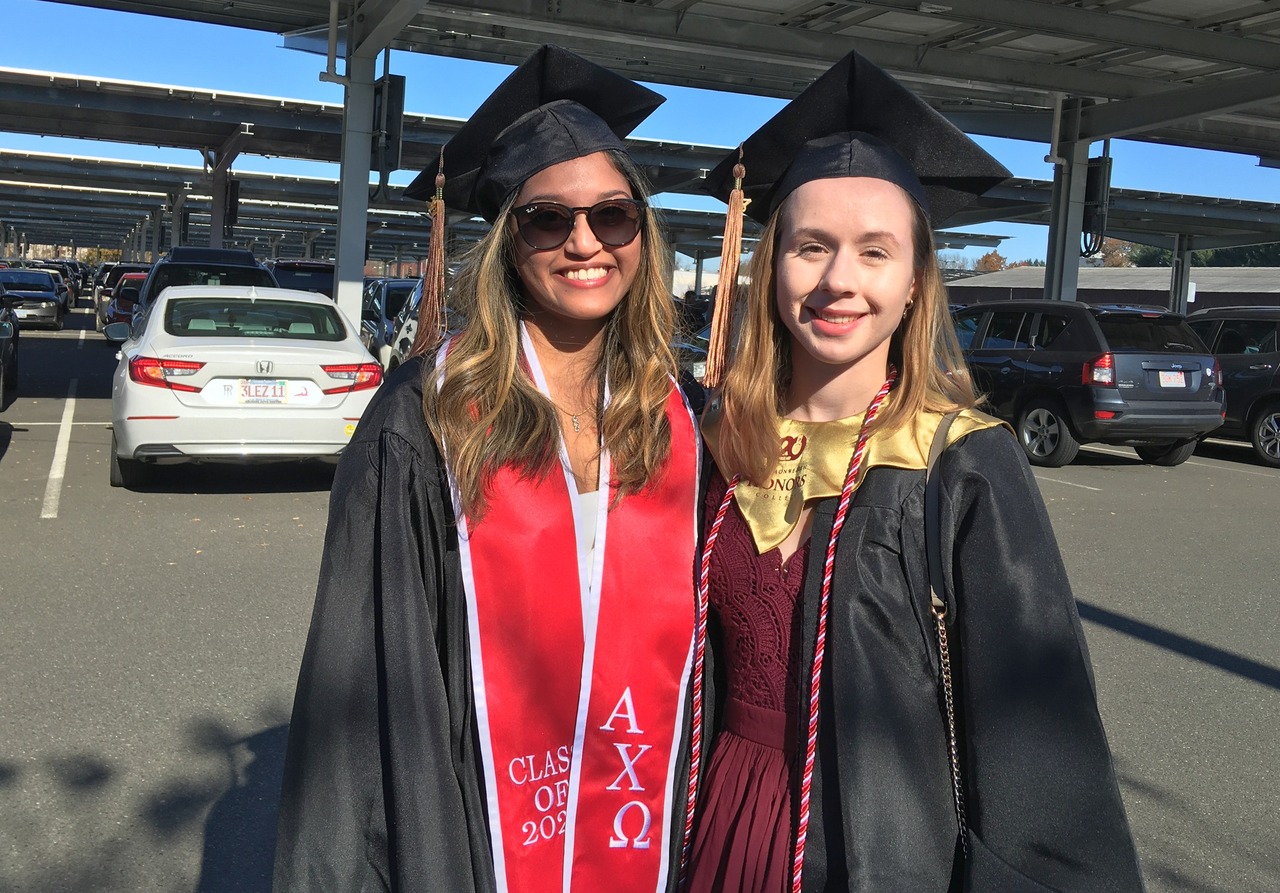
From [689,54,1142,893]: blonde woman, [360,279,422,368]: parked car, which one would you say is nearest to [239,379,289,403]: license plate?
[689,54,1142,893]: blonde woman

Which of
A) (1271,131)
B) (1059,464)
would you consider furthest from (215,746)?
(1271,131)

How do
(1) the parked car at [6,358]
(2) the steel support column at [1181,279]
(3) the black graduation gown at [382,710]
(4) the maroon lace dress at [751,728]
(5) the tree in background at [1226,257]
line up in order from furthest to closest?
(5) the tree in background at [1226,257] < (2) the steel support column at [1181,279] < (1) the parked car at [6,358] < (4) the maroon lace dress at [751,728] < (3) the black graduation gown at [382,710]

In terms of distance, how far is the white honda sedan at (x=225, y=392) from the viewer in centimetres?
838

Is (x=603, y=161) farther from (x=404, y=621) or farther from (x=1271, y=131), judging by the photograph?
(x=1271, y=131)

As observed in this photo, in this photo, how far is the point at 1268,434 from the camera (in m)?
14.0

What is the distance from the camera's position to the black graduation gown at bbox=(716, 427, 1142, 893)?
1624 mm

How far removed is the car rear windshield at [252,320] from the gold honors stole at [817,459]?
770cm

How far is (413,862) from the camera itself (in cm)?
171

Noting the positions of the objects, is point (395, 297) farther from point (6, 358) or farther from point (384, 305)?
point (6, 358)

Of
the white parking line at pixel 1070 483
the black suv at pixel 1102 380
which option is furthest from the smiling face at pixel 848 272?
the black suv at pixel 1102 380

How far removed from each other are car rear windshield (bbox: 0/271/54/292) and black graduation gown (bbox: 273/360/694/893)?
3286 cm

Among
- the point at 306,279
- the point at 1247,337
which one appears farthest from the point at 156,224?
the point at 1247,337

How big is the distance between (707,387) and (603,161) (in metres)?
0.48

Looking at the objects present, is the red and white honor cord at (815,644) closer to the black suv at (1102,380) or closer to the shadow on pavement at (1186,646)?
the shadow on pavement at (1186,646)
